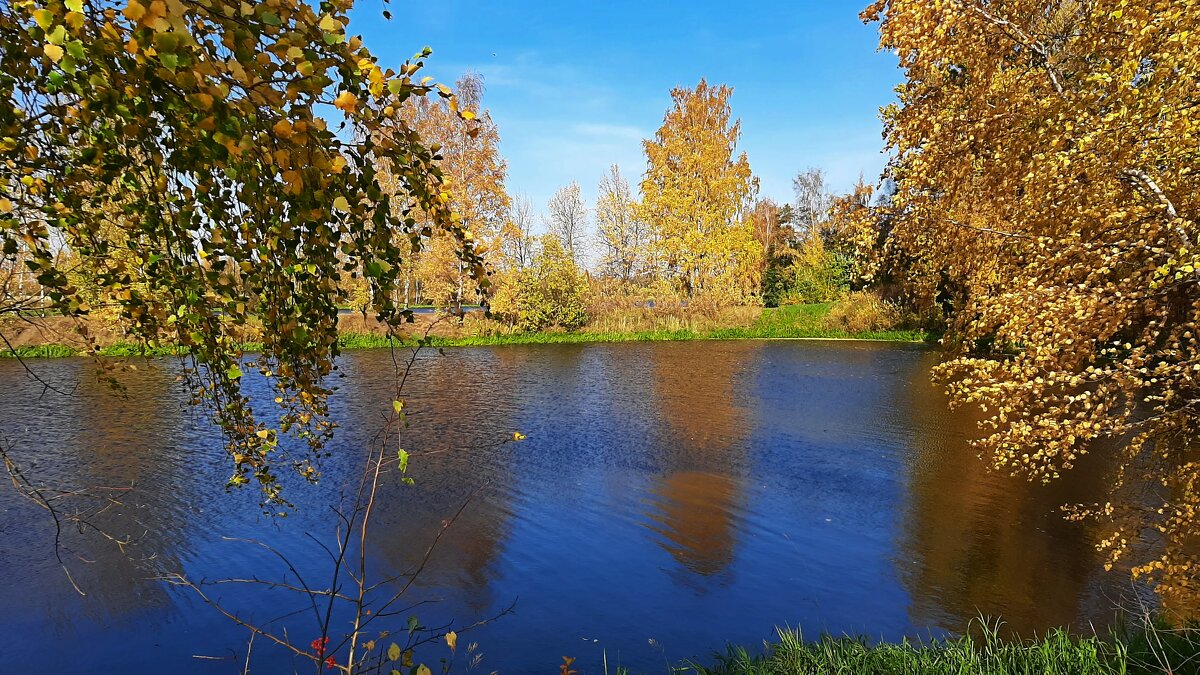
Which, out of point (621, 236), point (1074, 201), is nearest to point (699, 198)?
point (621, 236)

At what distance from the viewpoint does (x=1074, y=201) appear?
498 centimetres

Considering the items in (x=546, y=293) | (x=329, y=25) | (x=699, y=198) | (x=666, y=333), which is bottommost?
(x=666, y=333)

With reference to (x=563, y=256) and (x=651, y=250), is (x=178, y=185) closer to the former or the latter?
(x=563, y=256)

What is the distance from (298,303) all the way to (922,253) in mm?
7262

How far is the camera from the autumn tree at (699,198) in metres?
35.4

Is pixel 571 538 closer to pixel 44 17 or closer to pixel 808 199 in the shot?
pixel 44 17

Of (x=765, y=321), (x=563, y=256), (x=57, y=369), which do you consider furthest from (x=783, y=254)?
(x=57, y=369)

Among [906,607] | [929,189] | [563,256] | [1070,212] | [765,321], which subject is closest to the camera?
[1070,212]

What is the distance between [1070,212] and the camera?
5.03 m

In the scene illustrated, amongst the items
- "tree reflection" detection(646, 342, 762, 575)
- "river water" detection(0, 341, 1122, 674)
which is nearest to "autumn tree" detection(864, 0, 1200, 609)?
"river water" detection(0, 341, 1122, 674)

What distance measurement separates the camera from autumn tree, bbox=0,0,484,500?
163cm

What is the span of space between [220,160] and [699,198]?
3497 centimetres

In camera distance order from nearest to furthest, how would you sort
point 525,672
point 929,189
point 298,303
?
point 298,303 < point 525,672 < point 929,189

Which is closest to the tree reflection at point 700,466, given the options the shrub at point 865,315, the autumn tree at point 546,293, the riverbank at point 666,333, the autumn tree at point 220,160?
the autumn tree at point 220,160
